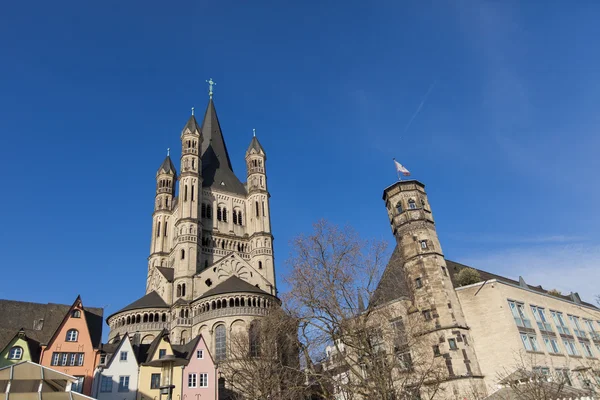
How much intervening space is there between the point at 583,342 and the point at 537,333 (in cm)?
923

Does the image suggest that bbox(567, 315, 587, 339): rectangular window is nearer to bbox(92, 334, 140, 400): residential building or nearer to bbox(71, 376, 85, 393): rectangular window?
bbox(92, 334, 140, 400): residential building

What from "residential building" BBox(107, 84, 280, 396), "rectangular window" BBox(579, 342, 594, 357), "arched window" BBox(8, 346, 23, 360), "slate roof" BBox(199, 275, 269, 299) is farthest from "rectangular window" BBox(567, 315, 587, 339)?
"arched window" BBox(8, 346, 23, 360)

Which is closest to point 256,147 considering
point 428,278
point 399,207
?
point 399,207

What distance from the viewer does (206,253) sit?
5725 centimetres

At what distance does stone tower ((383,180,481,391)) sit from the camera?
33062 mm

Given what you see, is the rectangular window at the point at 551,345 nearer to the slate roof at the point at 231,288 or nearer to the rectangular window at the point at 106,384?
the slate roof at the point at 231,288

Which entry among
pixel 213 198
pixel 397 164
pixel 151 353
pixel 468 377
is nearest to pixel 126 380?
pixel 151 353

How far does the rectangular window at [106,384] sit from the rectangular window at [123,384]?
69cm

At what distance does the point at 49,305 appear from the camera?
36125 mm

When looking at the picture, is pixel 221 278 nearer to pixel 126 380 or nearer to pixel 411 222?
pixel 126 380

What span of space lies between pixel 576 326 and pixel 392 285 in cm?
2190

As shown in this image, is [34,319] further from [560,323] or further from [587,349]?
[587,349]

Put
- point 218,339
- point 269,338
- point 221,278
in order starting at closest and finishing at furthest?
point 269,338 → point 218,339 → point 221,278

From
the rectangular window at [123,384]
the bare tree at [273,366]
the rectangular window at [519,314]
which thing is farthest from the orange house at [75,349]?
the rectangular window at [519,314]
